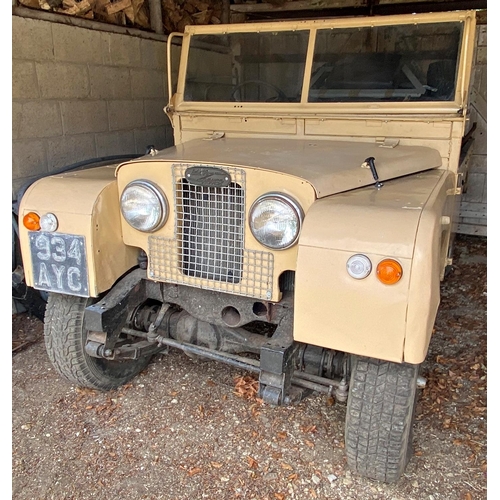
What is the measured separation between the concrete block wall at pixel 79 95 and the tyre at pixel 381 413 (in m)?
2.80

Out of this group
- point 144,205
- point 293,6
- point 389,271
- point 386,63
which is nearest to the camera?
point 389,271

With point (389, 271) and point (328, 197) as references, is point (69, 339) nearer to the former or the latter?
point (328, 197)

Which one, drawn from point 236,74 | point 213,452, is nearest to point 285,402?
point 213,452

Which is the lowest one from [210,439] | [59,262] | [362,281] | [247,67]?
[210,439]

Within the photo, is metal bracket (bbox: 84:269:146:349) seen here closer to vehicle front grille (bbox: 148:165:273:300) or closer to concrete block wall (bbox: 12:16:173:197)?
vehicle front grille (bbox: 148:165:273:300)

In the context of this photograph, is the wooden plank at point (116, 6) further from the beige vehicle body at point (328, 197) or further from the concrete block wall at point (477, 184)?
the concrete block wall at point (477, 184)

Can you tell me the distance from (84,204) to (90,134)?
7.24ft

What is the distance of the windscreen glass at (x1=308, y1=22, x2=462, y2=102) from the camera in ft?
9.09

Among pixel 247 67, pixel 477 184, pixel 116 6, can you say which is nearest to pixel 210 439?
pixel 247 67

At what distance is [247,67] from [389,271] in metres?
1.93

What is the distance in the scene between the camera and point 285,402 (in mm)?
2090

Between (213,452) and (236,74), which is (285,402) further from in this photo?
(236,74)

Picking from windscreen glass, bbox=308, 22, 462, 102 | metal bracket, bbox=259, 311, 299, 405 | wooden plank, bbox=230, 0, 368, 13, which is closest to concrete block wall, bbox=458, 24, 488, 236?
wooden plank, bbox=230, 0, 368, 13

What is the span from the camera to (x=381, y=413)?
205 cm
